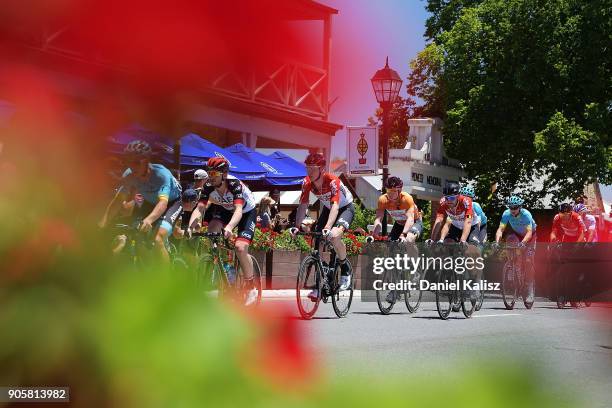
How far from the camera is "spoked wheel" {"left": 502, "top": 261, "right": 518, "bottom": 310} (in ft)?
52.2

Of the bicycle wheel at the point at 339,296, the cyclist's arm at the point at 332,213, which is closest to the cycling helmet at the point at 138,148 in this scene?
the cyclist's arm at the point at 332,213

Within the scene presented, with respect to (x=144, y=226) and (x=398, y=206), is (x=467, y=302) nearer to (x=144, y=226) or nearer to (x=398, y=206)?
(x=398, y=206)

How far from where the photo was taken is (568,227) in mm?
18766

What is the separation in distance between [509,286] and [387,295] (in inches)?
122

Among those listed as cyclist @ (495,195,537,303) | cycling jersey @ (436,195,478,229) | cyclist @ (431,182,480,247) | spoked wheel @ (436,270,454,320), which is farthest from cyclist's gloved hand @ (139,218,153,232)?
cyclist @ (495,195,537,303)

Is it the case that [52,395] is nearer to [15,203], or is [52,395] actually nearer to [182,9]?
[15,203]

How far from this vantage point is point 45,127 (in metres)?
0.55

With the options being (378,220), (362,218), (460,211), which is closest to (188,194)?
(378,220)

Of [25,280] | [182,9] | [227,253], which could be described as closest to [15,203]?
[25,280]

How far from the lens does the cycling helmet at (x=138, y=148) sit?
0.59 metres

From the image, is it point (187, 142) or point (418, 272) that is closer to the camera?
point (187, 142)

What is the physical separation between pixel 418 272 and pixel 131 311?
13917 mm

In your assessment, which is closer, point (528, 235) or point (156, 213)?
point (156, 213)

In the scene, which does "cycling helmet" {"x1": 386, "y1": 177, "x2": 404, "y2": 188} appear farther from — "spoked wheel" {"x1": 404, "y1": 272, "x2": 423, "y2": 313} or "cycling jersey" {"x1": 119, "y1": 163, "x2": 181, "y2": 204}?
"cycling jersey" {"x1": 119, "y1": 163, "x2": 181, "y2": 204}
